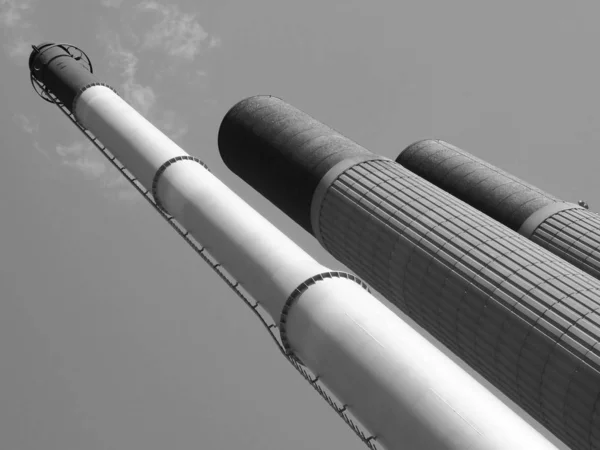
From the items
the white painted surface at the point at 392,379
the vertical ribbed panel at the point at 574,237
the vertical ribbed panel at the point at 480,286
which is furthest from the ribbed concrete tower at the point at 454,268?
the white painted surface at the point at 392,379

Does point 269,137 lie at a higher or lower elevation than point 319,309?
higher

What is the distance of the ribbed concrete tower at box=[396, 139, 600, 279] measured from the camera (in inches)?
1657

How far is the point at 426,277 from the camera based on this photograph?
36.9 meters

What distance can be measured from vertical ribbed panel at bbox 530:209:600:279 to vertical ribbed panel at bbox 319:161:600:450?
566 cm

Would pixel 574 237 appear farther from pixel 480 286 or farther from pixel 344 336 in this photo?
pixel 344 336

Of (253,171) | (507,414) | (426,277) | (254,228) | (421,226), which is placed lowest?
(507,414)

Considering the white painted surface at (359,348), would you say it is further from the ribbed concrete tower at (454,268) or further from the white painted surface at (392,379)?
the ribbed concrete tower at (454,268)

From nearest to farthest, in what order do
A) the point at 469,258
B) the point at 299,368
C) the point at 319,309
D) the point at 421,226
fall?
the point at 319,309 < the point at 299,368 < the point at 469,258 < the point at 421,226

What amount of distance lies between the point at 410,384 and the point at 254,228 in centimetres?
1348

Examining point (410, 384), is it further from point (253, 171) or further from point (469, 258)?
point (253, 171)

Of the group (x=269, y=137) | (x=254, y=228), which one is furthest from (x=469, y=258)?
(x=269, y=137)

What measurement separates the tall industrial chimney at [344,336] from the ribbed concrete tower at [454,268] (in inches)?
370

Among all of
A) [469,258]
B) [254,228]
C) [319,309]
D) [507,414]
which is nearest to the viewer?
[507,414]

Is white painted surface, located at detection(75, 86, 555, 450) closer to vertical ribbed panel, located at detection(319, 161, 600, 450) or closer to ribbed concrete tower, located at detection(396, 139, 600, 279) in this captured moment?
vertical ribbed panel, located at detection(319, 161, 600, 450)
